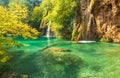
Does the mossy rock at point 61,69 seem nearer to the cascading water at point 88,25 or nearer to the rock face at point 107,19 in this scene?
the rock face at point 107,19

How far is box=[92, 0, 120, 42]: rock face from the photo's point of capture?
170ft

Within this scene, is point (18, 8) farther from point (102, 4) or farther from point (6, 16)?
point (102, 4)

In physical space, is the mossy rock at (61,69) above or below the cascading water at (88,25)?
below

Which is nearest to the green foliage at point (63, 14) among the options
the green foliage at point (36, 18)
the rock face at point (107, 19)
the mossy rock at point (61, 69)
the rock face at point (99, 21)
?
the rock face at point (99, 21)

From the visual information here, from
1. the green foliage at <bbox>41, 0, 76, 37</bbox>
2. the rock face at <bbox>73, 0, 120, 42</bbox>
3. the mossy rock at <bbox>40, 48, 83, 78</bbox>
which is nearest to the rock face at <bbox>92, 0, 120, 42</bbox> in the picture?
the rock face at <bbox>73, 0, 120, 42</bbox>

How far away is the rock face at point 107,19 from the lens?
51.9 metres

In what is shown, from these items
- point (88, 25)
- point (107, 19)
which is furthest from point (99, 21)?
point (88, 25)

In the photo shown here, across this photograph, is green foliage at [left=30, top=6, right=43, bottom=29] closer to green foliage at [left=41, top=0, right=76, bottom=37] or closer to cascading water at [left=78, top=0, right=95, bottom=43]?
green foliage at [left=41, top=0, right=76, bottom=37]

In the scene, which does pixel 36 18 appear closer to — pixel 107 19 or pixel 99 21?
pixel 99 21

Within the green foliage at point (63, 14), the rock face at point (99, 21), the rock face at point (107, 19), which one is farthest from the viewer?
the green foliage at point (63, 14)

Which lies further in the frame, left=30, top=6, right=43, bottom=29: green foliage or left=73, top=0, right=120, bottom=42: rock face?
left=30, top=6, right=43, bottom=29: green foliage

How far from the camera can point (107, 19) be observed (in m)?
54.9

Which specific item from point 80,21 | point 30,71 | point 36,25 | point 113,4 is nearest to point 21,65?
point 30,71

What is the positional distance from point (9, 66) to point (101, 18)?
35368 millimetres
